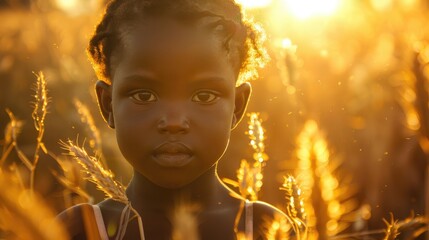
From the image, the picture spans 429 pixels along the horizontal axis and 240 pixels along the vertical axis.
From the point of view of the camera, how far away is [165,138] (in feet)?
4.83

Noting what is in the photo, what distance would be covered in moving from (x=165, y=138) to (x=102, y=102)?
0.37 m

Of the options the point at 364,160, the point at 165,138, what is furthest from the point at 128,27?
the point at 364,160

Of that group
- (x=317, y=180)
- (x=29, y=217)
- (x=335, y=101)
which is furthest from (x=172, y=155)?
(x=335, y=101)

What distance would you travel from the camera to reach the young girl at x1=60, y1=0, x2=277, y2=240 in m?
1.50

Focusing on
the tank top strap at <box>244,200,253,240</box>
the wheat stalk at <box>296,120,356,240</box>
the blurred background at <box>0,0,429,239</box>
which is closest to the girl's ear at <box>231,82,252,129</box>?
the blurred background at <box>0,0,429,239</box>

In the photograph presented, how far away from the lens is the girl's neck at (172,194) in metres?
1.67

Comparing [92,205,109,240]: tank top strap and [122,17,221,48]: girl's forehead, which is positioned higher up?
[122,17,221,48]: girl's forehead

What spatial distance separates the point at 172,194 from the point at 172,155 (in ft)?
0.65

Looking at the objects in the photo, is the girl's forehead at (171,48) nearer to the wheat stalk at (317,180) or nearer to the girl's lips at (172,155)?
the girl's lips at (172,155)

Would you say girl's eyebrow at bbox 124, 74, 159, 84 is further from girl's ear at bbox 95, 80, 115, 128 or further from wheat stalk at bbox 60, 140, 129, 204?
wheat stalk at bbox 60, 140, 129, 204

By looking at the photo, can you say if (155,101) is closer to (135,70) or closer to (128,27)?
(135,70)

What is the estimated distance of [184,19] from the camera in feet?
5.22

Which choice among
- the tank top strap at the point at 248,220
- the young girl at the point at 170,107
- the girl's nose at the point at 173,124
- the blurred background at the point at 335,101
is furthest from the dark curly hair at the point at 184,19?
the tank top strap at the point at 248,220

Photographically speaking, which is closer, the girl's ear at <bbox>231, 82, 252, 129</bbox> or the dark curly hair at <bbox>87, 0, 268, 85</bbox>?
the dark curly hair at <bbox>87, 0, 268, 85</bbox>
